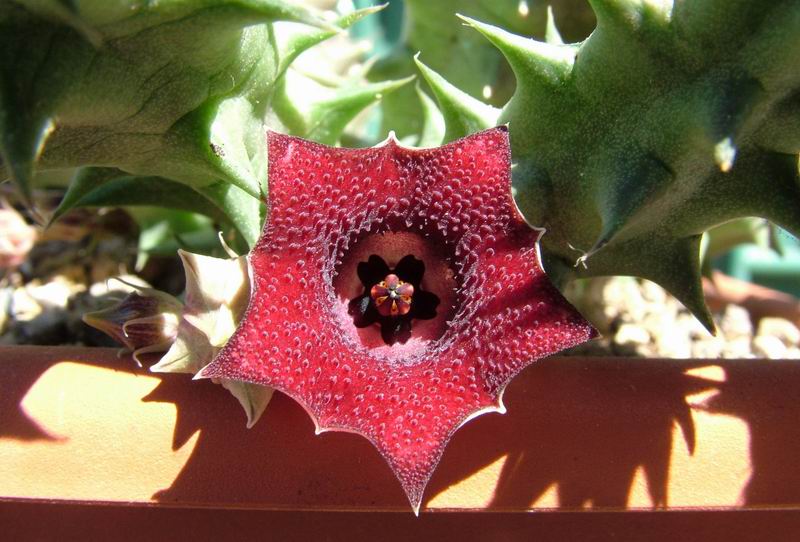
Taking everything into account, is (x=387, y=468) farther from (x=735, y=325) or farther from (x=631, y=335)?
(x=735, y=325)

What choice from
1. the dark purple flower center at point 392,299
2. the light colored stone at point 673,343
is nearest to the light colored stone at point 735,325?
the light colored stone at point 673,343

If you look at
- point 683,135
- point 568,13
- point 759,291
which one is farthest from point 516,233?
point 759,291

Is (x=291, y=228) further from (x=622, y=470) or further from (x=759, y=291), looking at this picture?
(x=759, y=291)

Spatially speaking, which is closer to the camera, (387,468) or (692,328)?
(387,468)

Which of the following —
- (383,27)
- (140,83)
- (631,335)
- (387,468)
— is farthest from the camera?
(383,27)

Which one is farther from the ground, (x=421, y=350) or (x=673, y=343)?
(x=421, y=350)

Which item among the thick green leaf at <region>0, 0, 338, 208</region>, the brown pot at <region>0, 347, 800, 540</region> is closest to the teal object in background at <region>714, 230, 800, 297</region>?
the brown pot at <region>0, 347, 800, 540</region>

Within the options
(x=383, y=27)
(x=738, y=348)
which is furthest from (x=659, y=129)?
(x=383, y=27)
